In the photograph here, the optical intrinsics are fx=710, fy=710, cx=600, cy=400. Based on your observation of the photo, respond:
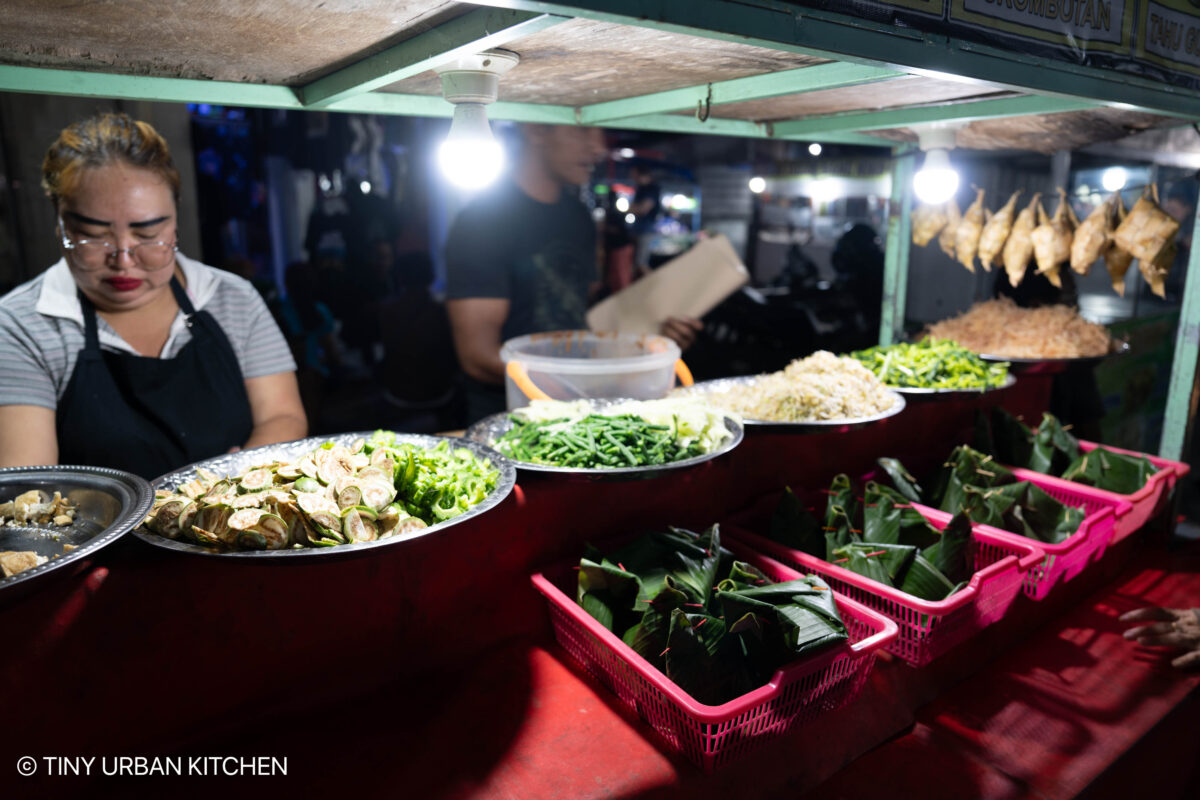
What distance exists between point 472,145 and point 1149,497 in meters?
2.81

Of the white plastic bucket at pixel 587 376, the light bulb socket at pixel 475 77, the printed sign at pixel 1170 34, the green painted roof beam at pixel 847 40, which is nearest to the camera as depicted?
the green painted roof beam at pixel 847 40

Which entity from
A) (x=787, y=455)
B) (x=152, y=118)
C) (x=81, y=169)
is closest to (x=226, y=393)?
(x=81, y=169)

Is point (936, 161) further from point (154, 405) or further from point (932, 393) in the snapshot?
point (154, 405)

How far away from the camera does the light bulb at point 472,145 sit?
186cm

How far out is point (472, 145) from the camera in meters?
1.86

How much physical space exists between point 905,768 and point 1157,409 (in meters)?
5.74

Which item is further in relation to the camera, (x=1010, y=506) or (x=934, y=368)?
(x=934, y=368)

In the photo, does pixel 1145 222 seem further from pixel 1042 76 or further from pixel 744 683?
pixel 744 683

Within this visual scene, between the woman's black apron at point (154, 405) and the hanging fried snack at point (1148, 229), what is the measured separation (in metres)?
4.16

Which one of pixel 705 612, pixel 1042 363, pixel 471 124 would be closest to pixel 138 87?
pixel 471 124

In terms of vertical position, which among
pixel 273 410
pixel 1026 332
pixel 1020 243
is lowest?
pixel 273 410

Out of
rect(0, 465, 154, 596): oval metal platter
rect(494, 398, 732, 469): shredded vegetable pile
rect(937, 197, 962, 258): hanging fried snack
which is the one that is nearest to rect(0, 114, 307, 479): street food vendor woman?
rect(0, 465, 154, 596): oval metal platter

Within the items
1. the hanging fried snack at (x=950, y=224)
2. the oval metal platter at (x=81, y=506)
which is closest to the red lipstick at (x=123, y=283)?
the oval metal platter at (x=81, y=506)

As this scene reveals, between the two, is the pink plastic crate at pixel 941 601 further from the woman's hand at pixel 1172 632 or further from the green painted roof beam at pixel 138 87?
the green painted roof beam at pixel 138 87
